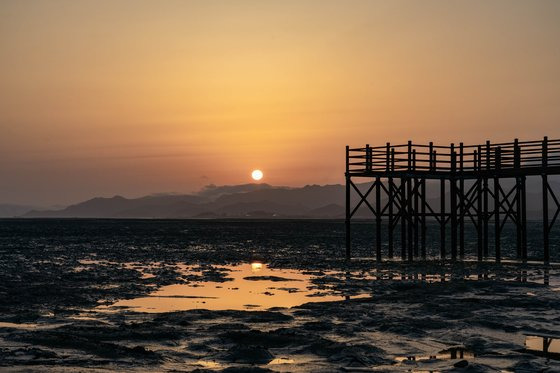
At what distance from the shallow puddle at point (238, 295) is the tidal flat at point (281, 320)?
0.05 m

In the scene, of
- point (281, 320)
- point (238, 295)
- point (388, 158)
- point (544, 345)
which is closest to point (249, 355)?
point (281, 320)

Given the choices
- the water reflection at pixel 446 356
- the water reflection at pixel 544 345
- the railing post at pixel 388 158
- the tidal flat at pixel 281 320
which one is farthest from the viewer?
the railing post at pixel 388 158

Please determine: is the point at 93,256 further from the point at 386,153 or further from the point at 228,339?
the point at 228,339

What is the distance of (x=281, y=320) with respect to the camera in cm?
1784

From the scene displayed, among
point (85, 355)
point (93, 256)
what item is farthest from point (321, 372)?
point (93, 256)

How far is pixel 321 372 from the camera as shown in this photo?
41.0 feet

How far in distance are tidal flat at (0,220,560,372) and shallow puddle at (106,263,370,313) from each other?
0.05 m

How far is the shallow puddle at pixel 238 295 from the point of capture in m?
21.0

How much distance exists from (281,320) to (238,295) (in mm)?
6030

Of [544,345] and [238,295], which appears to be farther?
[238,295]

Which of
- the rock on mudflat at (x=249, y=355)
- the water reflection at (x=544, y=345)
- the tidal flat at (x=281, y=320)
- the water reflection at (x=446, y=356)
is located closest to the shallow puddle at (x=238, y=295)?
the tidal flat at (x=281, y=320)

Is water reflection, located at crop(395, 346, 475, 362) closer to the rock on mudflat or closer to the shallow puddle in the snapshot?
the rock on mudflat

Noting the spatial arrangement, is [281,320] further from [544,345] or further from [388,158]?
[388,158]

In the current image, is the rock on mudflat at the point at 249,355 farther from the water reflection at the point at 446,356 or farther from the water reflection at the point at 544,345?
the water reflection at the point at 544,345
